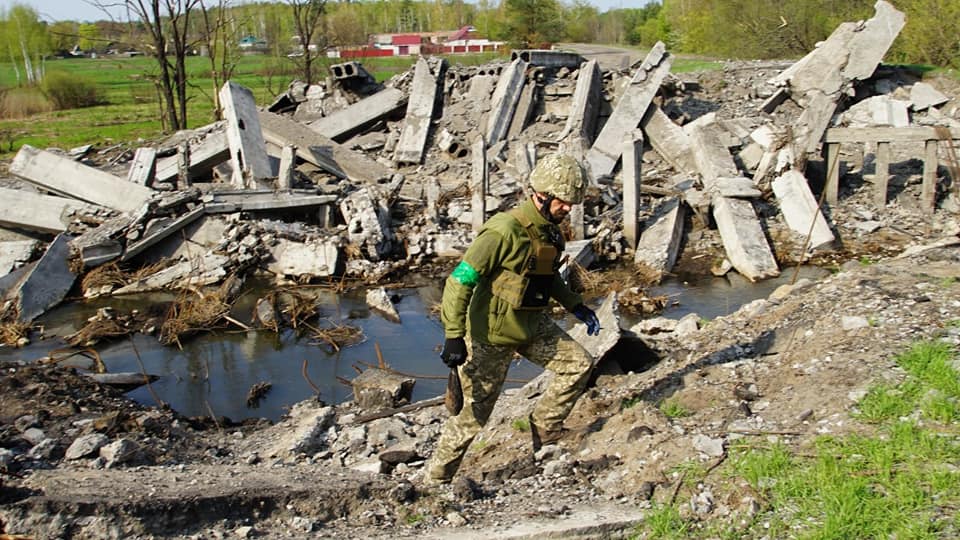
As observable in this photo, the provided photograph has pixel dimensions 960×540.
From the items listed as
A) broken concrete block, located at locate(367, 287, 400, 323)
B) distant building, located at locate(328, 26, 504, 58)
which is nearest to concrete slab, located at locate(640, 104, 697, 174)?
broken concrete block, located at locate(367, 287, 400, 323)

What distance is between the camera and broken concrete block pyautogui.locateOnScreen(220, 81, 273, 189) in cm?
1227

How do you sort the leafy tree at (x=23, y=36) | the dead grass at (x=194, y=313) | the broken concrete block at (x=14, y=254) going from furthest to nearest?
the leafy tree at (x=23, y=36)
the broken concrete block at (x=14, y=254)
the dead grass at (x=194, y=313)

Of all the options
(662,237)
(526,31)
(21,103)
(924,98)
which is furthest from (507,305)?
(526,31)

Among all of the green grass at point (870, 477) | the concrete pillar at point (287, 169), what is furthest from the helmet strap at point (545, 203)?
the concrete pillar at point (287, 169)

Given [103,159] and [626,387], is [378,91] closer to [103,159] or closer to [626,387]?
[103,159]

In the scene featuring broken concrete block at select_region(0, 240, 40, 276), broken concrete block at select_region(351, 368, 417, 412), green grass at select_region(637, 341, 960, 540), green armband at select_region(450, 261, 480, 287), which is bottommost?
broken concrete block at select_region(351, 368, 417, 412)

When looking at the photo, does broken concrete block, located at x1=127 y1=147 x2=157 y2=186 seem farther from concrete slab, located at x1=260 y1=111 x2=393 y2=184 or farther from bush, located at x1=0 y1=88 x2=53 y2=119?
bush, located at x1=0 y1=88 x2=53 y2=119

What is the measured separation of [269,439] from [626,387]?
254 cm

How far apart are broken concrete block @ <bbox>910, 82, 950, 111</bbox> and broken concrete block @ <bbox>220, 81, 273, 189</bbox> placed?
11.4 meters

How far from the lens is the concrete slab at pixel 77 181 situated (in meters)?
11.4

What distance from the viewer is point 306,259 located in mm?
10555

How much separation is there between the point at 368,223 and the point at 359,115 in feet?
17.3

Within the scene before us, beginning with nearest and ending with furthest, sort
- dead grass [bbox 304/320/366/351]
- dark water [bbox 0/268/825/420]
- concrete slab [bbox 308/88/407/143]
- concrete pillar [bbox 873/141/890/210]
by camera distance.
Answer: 1. dark water [bbox 0/268/825/420]
2. dead grass [bbox 304/320/366/351]
3. concrete pillar [bbox 873/141/890/210]
4. concrete slab [bbox 308/88/407/143]

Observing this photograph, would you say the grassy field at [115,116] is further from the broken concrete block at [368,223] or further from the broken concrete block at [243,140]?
the broken concrete block at [368,223]
